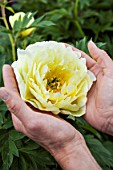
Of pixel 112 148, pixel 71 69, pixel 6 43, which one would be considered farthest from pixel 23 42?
pixel 112 148

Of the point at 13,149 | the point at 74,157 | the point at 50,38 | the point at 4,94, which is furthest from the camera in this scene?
the point at 50,38

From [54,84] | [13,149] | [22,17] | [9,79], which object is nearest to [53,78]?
A: [54,84]

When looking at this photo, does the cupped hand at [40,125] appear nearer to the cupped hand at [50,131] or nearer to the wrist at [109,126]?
the cupped hand at [50,131]

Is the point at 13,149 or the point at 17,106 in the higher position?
the point at 17,106

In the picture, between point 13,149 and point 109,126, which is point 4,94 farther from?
point 109,126

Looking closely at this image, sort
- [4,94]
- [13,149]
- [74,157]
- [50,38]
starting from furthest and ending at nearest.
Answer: [50,38] < [13,149] < [74,157] < [4,94]

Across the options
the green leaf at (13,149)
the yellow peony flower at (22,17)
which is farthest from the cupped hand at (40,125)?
the yellow peony flower at (22,17)

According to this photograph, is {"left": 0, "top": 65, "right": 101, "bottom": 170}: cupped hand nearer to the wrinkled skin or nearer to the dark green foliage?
the wrinkled skin
